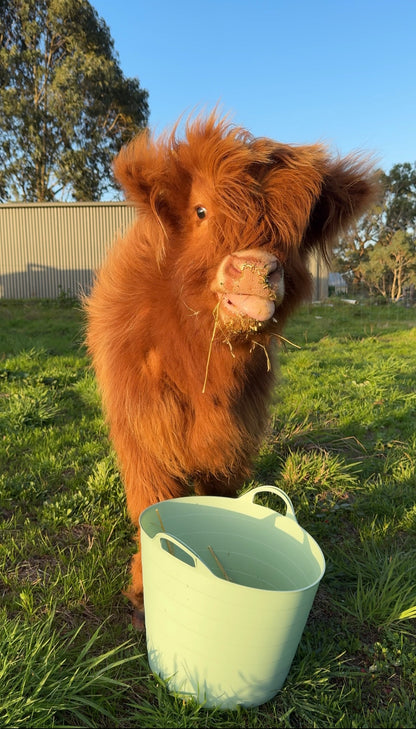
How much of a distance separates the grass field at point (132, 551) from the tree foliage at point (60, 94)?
816 inches

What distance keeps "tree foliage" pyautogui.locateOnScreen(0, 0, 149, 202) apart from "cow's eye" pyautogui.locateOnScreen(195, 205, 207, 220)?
22.1 metres

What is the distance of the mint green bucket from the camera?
133 centimetres

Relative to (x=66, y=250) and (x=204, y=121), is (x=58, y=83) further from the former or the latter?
(x=204, y=121)

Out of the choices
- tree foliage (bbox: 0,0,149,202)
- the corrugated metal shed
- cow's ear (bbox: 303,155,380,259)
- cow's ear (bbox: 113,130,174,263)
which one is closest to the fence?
the corrugated metal shed

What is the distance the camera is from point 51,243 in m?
16.5

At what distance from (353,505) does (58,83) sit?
25337 mm

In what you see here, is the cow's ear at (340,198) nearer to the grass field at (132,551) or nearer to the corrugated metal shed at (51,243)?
the grass field at (132,551)

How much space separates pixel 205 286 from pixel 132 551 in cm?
151

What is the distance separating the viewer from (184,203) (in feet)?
6.05

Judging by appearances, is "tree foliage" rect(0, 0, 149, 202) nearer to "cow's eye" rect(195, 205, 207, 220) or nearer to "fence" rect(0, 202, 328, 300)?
"fence" rect(0, 202, 328, 300)

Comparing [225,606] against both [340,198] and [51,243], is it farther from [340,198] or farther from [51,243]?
[51,243]

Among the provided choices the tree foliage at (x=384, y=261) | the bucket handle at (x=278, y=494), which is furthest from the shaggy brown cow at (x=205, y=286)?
the tree foliage at (x=384, y=261)

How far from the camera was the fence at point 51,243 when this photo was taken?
16344 millimetres

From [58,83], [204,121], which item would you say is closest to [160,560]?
[204,121]
